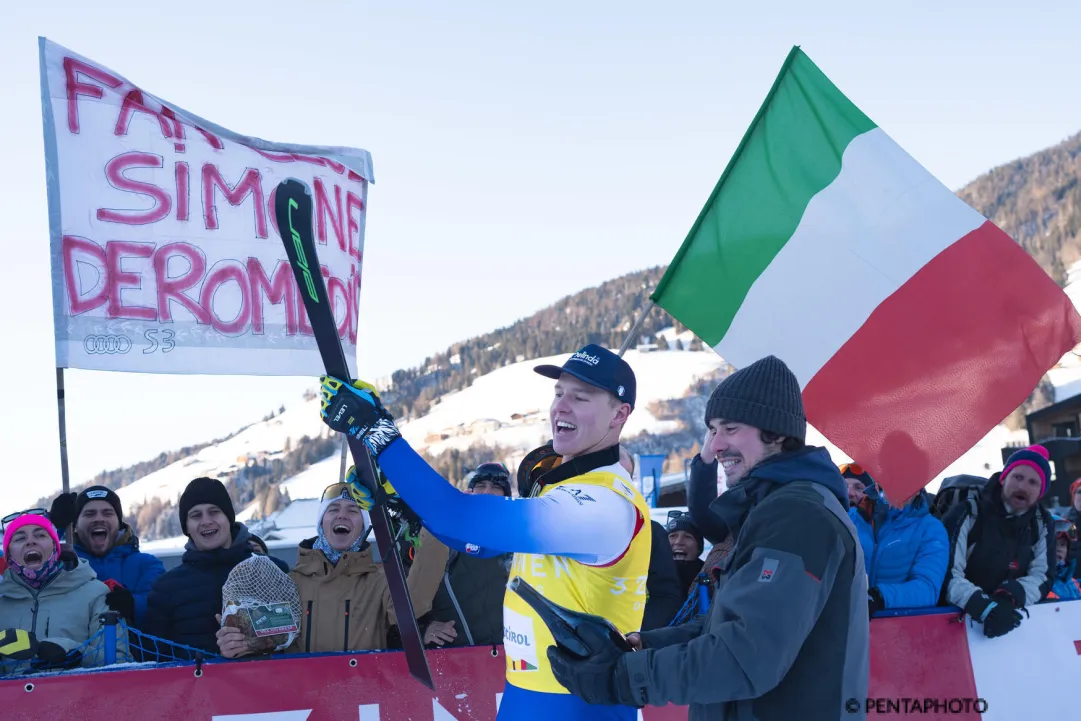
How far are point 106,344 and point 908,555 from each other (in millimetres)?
5129

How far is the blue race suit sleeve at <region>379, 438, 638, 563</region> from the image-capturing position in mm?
2623

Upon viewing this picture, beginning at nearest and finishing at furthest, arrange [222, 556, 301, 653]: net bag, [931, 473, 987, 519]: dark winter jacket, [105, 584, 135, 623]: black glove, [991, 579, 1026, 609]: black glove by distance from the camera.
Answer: [222, 556, 301, 653]: net bag → [105, 584, 135, 623]: black glove → [991, 579, 1026, 609]: black glove → [931, 473, 987, 519]: dark winter jacket

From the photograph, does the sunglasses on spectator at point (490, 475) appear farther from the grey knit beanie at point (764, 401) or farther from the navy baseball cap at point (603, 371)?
the grey knit beanie at point (764, 401)

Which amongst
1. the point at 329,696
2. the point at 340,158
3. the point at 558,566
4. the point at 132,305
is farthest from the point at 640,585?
the point at 340,158

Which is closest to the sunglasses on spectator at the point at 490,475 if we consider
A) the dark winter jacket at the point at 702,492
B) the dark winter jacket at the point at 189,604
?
the dark winter jacket at the point at 702,492

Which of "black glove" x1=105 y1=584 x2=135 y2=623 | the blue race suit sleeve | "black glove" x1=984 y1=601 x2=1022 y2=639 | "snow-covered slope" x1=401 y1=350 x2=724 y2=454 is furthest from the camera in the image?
"snow-covered slope" x1=401 y1=350 x2=724 y2=454

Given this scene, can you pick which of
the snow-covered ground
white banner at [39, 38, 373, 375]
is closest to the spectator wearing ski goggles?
white banner at [39, 38, 373, 375]

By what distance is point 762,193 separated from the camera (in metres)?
6.34

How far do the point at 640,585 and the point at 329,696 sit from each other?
2143 mm

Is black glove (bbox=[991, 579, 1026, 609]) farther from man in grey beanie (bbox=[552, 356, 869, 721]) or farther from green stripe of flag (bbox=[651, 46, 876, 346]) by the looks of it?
man in grey beanie (bbox=[552, 356, 869, 721])

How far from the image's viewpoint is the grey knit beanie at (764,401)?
8.62 ft

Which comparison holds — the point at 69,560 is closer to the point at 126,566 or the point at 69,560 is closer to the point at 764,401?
the point at 126,566

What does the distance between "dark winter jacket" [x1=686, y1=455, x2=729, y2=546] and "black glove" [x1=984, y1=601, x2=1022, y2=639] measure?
157 centimetres

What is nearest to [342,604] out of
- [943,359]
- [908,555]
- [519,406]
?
[908,555]
